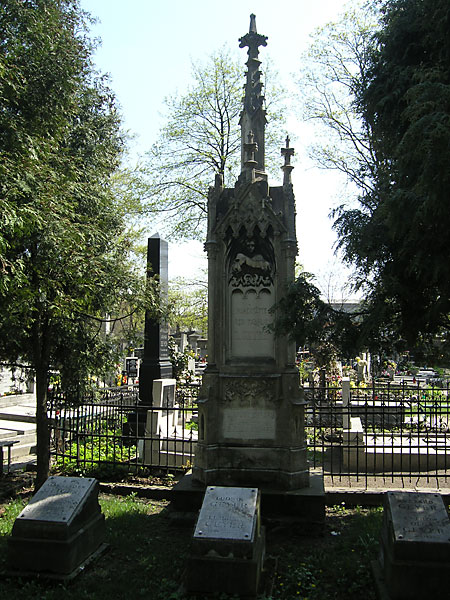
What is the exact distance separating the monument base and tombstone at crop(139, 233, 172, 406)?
19.3 feet

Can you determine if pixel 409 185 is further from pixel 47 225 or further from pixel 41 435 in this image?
pixel 41 435

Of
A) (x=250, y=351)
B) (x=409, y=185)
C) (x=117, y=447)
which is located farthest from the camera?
(x=117, y=447)

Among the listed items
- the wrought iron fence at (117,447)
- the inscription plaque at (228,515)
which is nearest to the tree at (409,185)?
the inscription plaque at (228,515)

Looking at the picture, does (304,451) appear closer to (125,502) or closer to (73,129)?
(125,502)

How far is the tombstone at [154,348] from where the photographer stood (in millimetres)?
12766

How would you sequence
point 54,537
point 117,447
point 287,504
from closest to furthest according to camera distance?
point 54,537 < point 287,504 < point 117,447

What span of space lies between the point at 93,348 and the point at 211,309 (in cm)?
238

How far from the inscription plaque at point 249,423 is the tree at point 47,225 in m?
2.56

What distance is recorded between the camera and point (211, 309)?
7.09m

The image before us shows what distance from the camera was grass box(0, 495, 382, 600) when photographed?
448 cm

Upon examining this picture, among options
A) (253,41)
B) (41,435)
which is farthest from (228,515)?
(253,41)

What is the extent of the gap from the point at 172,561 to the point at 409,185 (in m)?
4.52

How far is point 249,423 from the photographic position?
6879mm

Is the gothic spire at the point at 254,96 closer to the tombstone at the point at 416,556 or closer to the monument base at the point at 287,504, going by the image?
the monument base at the point at 287,504
